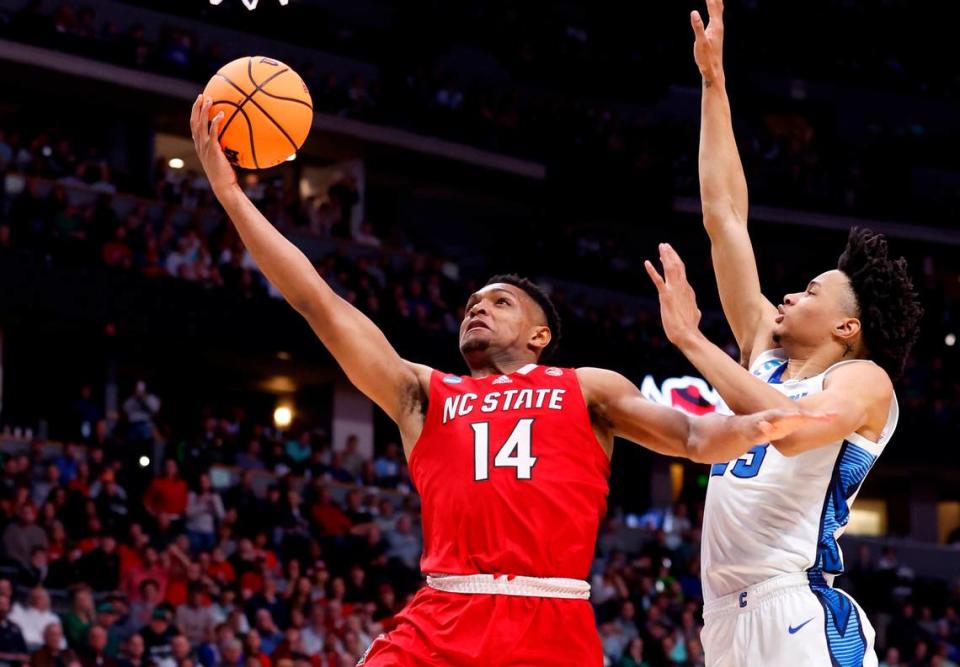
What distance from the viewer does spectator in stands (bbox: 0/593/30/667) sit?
1257cm

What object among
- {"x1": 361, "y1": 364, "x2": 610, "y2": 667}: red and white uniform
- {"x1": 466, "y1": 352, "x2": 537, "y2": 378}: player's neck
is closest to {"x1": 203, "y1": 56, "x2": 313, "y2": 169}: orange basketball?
{"x1": 466, "y1": 352, "x2": 537, "y2": 378}: player's neck

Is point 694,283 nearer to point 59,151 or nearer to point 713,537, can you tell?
point 59,151

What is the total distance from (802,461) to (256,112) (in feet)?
8.39

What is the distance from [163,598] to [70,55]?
1201 centimetres

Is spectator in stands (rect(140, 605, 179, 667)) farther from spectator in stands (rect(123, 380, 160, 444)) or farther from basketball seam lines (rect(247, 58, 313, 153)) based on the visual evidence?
basketball seam lines (rect(247, 58, 313, 153))

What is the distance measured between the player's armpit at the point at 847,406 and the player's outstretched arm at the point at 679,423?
0.08m

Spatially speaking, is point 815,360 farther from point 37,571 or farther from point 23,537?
point 23,537

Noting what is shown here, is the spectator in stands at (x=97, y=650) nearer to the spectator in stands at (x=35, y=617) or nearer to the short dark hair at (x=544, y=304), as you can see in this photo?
the spectator in stands at (x=35, y=617)

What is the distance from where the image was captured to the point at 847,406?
200 inches

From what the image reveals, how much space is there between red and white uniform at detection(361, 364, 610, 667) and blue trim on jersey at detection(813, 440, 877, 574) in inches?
34.2

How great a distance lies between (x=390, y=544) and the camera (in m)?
19.2

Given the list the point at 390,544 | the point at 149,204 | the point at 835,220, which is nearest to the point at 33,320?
the point at 149,204

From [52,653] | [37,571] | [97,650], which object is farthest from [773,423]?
[37,571]

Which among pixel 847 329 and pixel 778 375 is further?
pixel 778 375
